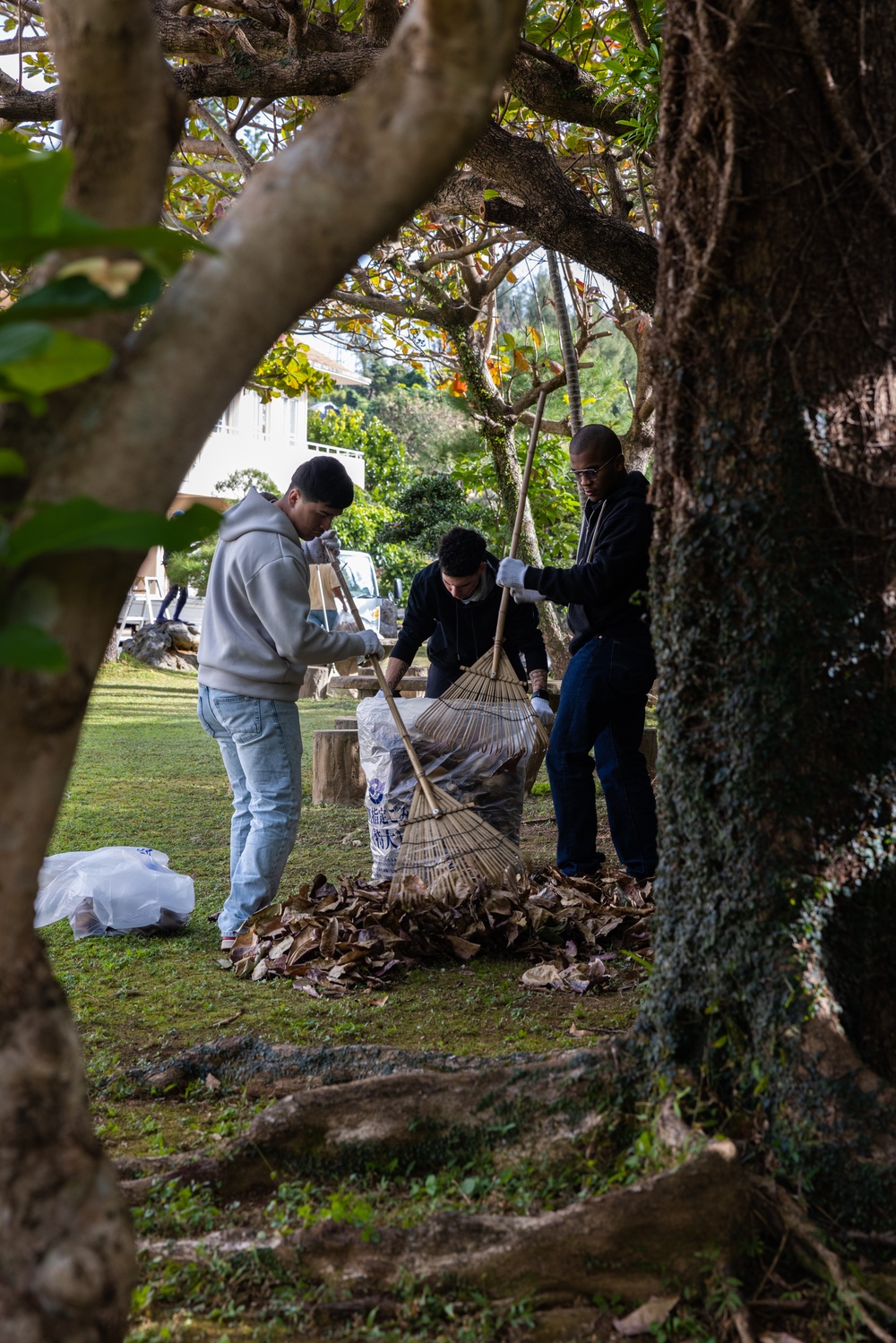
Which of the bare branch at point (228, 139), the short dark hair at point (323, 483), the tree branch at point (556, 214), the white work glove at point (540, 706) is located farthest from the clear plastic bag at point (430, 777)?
the bare branch at point (228, 139)

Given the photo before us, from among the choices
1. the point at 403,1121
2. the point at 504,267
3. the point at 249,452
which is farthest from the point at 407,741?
the point at 249,452

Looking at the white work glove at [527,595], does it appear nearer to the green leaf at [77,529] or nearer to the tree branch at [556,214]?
the tree branch at [556,214]

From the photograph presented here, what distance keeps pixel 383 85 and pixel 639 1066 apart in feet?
5.81

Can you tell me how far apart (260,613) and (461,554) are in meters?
1.18

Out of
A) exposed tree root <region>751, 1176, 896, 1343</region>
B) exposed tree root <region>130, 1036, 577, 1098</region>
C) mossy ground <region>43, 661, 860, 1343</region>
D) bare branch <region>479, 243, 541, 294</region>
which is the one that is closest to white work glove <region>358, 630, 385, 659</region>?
mossy ground <region>43, 661, 860, 1343</region>

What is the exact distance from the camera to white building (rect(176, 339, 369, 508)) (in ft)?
86.8

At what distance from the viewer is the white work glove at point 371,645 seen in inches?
179

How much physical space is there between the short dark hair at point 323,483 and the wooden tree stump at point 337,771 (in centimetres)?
344

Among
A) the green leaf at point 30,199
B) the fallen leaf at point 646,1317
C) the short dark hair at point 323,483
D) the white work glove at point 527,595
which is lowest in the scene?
the fallen leaf at point 646,1317

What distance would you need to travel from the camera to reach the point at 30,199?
106 centimetres

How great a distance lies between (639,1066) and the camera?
7.12 ft

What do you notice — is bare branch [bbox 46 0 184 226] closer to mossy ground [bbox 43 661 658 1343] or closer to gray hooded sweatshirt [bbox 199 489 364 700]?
mossy ground [bbox 43 661 658 1343]

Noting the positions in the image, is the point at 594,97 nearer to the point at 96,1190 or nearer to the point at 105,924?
the point at 105,924

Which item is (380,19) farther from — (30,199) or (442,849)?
(30,199)
